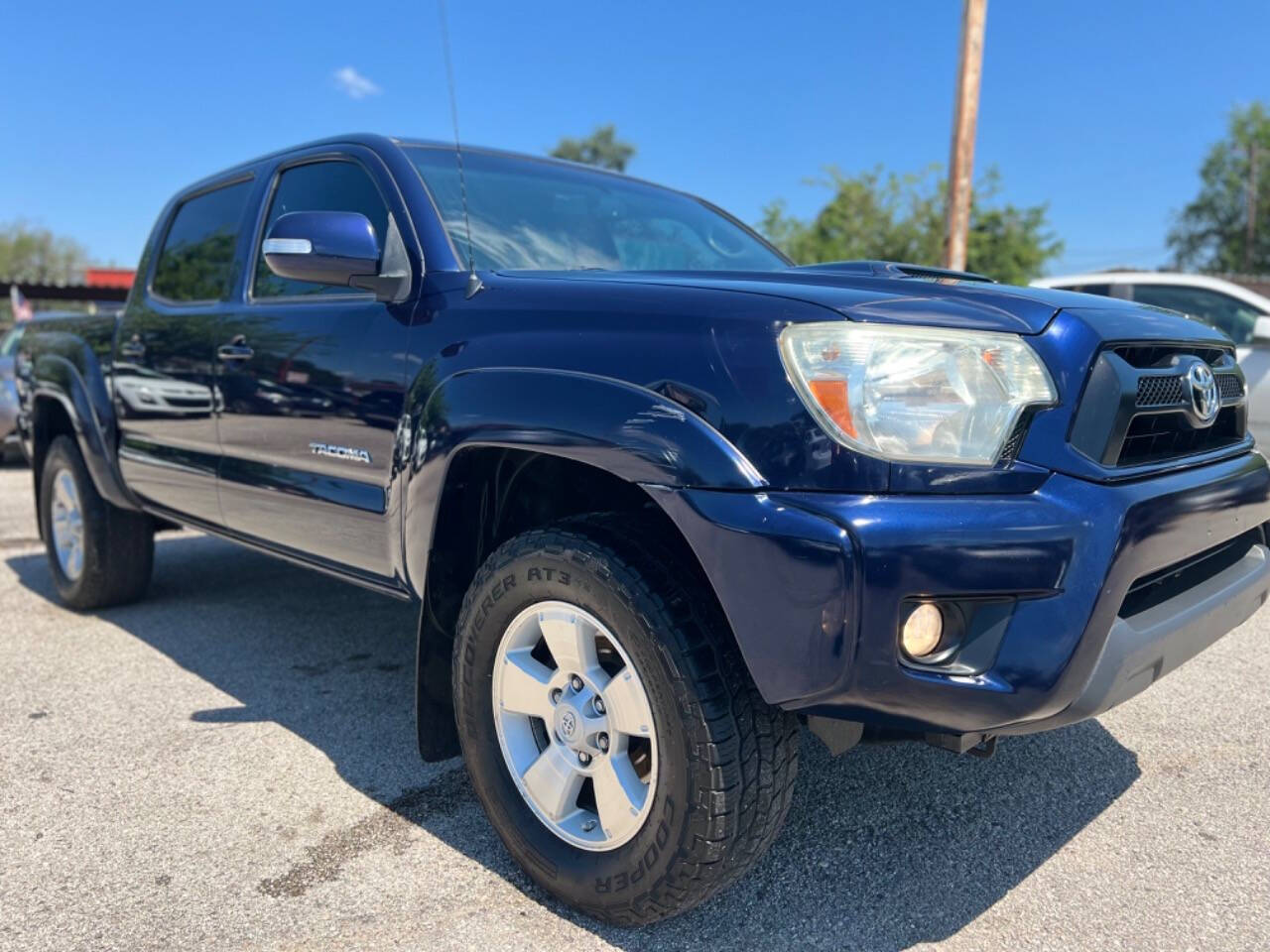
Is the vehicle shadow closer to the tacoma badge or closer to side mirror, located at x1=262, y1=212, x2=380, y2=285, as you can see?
the tacoma badge

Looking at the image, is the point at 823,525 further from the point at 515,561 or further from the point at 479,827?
the point at 479,827

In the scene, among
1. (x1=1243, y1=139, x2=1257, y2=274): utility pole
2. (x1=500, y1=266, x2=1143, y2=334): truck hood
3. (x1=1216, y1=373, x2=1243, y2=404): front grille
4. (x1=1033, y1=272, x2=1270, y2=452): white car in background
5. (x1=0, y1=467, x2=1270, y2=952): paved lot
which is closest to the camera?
(x1=500, y1=266, x2=1143, y2=334): truck hood

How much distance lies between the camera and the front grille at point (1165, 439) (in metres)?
2.00

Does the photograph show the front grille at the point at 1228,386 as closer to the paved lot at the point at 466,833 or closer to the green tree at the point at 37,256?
the paved lot at the point at 466,833

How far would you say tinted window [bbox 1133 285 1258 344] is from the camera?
6.51 meters

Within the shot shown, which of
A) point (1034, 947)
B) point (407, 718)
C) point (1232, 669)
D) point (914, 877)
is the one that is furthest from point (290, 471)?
point (1232, 669)

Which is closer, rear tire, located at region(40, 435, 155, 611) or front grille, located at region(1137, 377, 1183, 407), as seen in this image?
front grille, located at region(1137, 377, 1183, 407)

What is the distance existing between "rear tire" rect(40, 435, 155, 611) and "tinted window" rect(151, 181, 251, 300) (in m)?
1.04

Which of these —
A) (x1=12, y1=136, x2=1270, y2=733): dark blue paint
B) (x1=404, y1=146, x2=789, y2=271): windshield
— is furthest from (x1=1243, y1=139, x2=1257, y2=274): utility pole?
(x1=12, y1=136, x2=1270, y2=733): dark blue paint

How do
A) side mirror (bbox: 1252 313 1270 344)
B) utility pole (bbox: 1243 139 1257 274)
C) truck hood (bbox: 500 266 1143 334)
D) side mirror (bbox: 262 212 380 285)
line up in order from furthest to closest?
1. utility pole (bbox: 1243 139 1257 274)
2. side mirror (bbox: 1252 313 1270 344)
3. side mirror (bbox: 262 212 380 285)
4. truck hood (bbox: 500 266 1143 334)

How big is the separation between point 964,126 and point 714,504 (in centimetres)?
882

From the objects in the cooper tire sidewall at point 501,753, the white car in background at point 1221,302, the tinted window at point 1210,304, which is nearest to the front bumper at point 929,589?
the cooper tire sidewall at point 501,753

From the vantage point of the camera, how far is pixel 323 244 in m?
2.54

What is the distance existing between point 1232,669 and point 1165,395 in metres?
2.11
